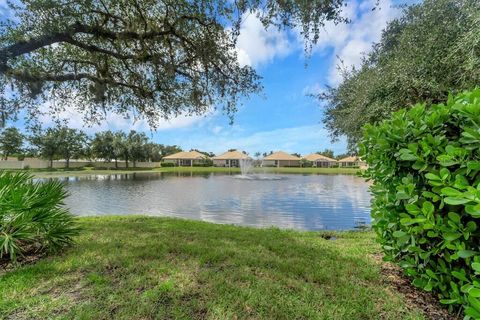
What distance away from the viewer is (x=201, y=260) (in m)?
3.56

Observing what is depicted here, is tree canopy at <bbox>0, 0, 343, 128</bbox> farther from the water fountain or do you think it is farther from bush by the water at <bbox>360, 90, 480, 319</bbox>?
the water fountain

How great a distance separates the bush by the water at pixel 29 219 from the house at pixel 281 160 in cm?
6283

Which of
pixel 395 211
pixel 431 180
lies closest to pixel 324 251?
pixel 395 211

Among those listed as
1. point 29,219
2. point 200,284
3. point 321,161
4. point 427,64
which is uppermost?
point 427,64

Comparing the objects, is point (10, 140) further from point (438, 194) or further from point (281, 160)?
point (281, 160)

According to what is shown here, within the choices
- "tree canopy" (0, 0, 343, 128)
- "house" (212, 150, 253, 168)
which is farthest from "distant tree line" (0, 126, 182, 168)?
"tree canopy" (0, 0, 343, 128)

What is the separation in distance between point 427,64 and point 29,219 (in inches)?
326

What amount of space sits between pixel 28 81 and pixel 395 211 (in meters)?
7.98

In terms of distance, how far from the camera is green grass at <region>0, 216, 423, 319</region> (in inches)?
95.9

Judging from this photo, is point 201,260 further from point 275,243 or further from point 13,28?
point 13,28

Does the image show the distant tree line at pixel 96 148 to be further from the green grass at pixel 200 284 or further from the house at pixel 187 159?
the green grass at pixel 200 284

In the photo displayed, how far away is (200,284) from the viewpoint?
2.90 m

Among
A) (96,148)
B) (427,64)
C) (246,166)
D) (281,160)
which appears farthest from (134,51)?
(281,160)

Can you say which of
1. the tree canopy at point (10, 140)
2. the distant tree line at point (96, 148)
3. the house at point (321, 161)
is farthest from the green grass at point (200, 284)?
the house at point (321, 161)
